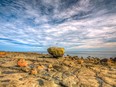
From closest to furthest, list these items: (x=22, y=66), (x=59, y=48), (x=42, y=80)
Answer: (x=42, y=80) < (x=22, y=66) < (x=59, y=48)

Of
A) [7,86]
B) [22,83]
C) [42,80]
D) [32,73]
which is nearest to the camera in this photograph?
[7,86]

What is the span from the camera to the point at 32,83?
7395mm

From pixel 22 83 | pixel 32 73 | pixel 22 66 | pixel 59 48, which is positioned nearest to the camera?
pixel 22 83

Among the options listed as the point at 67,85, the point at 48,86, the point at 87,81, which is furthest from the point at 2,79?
the point at 87,81

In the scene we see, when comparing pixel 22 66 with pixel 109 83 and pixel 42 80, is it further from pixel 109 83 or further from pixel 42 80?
pixel 109 83

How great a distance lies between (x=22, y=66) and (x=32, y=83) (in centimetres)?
395

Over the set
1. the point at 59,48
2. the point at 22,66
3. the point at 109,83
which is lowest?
the point at 109,83

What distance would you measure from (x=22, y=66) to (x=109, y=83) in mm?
6707

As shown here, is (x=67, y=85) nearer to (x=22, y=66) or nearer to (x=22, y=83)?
(x=22, y=83)

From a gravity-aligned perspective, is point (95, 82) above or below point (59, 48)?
below

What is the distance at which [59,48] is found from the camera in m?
18.4

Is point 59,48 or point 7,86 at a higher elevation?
point 59,48

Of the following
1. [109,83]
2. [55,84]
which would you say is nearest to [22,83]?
[55,84]

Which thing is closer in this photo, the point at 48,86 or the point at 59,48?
the point at 48,86
